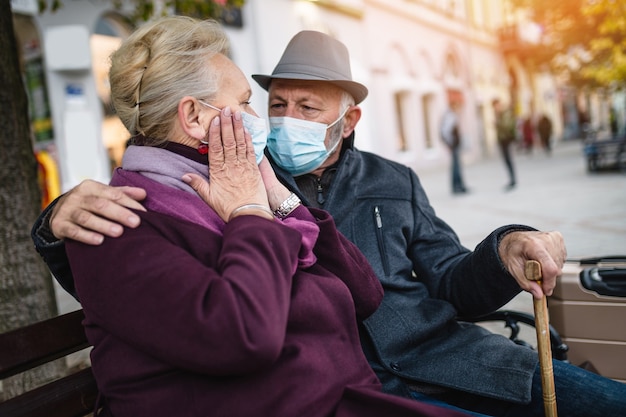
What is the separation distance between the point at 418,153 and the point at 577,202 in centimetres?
1240

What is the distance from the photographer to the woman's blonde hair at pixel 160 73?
1588 millimetres

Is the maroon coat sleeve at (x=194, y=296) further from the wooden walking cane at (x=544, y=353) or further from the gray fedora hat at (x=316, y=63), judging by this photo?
the gray fedora hat at (x=316, y=63)

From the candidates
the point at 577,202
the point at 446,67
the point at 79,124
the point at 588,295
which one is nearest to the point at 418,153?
the point at 446,67

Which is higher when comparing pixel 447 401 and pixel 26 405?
pixel 26 405

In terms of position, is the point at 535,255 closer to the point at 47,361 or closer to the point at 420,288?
the point at 420,288

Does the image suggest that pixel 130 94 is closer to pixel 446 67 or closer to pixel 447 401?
pixel 447 401

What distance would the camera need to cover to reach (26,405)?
1.54 m

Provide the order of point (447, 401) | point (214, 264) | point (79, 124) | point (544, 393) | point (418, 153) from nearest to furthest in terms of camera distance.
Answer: point (214, 264)
point (544, 393)
point (447, 401)
point (79, 124)
point (418, 153)

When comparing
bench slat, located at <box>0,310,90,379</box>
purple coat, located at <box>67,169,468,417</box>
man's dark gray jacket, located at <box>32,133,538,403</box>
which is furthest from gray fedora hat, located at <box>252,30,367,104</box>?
bench slat, located at <box>0,310,90,379</box>

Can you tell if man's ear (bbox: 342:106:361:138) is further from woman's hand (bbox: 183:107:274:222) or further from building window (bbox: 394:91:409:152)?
building window (bbox: 394:91:409:152)

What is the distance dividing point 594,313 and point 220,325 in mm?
1697

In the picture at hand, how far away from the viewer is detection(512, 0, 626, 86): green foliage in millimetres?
15805

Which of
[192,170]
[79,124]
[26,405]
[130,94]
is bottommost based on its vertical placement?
[26,405]

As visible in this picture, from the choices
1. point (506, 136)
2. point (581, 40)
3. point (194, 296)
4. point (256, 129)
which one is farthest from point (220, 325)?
point (581, 40)
